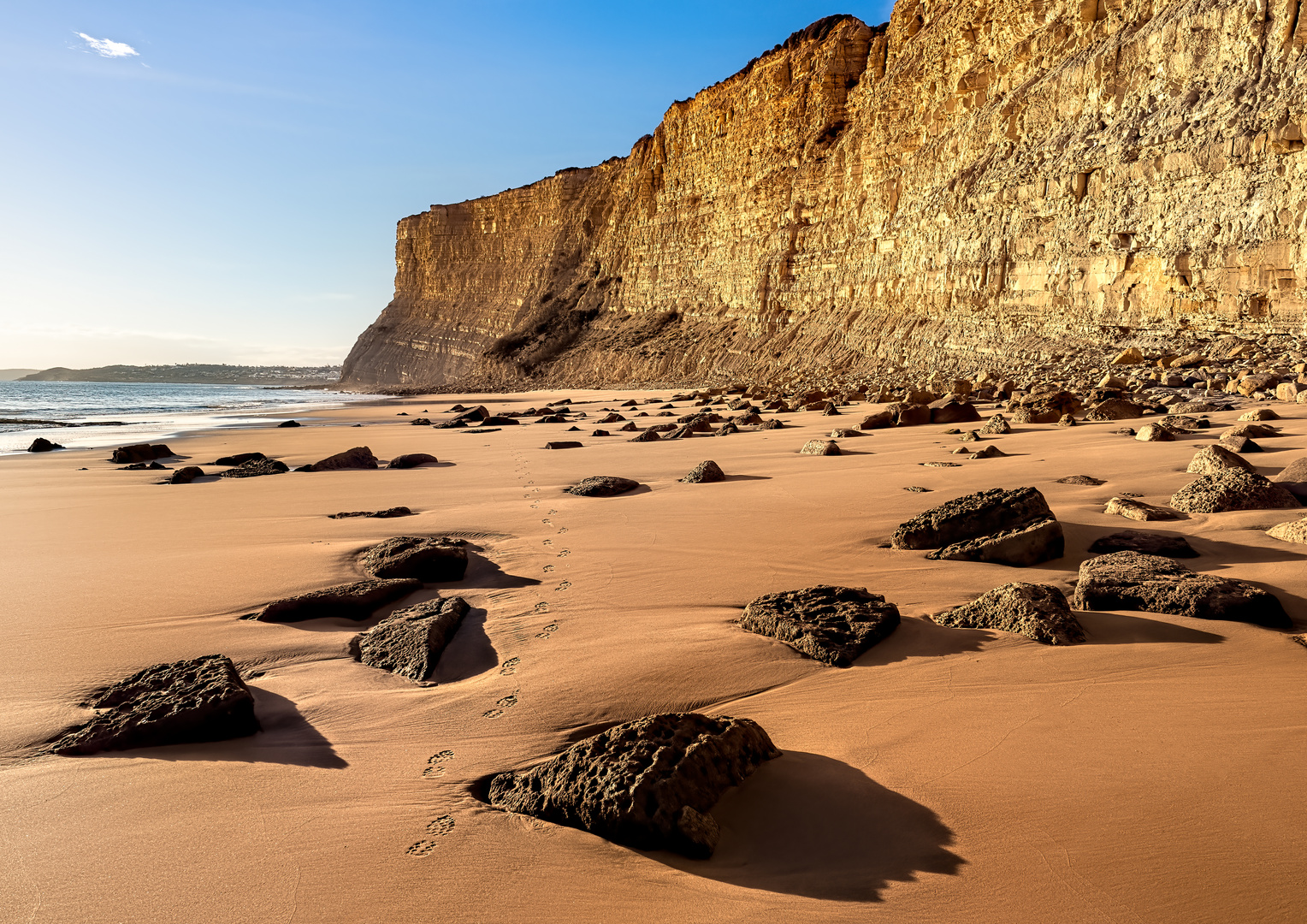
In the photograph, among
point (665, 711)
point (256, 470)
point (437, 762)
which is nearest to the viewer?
point (437, 762)

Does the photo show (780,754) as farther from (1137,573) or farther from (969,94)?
(969,94)

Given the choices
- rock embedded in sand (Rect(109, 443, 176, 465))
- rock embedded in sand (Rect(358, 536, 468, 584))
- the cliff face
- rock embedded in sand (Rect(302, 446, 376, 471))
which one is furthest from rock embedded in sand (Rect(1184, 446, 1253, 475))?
rock embedded in sand (Rect(109, 443, 176, 465))

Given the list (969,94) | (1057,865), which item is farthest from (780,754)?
(969,94)

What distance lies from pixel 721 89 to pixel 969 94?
16832mm

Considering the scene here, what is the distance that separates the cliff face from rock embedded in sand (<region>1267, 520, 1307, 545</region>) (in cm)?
1086

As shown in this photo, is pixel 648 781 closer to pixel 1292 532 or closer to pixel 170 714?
pixel 170 714

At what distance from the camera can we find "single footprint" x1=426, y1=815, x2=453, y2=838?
1.86m

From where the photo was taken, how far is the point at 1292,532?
370 cm

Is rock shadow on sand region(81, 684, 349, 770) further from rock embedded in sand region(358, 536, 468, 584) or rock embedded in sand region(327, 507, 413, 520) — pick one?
rock embedded in sand region(327, 507, 413, 520)

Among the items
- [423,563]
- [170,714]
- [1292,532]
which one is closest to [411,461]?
[423,563]

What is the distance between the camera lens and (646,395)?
25.3 metres

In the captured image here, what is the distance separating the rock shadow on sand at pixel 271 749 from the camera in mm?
2236

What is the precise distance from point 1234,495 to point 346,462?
26.7 feet

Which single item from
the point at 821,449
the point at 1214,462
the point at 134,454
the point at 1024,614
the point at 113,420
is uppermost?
the point at 1214,462
